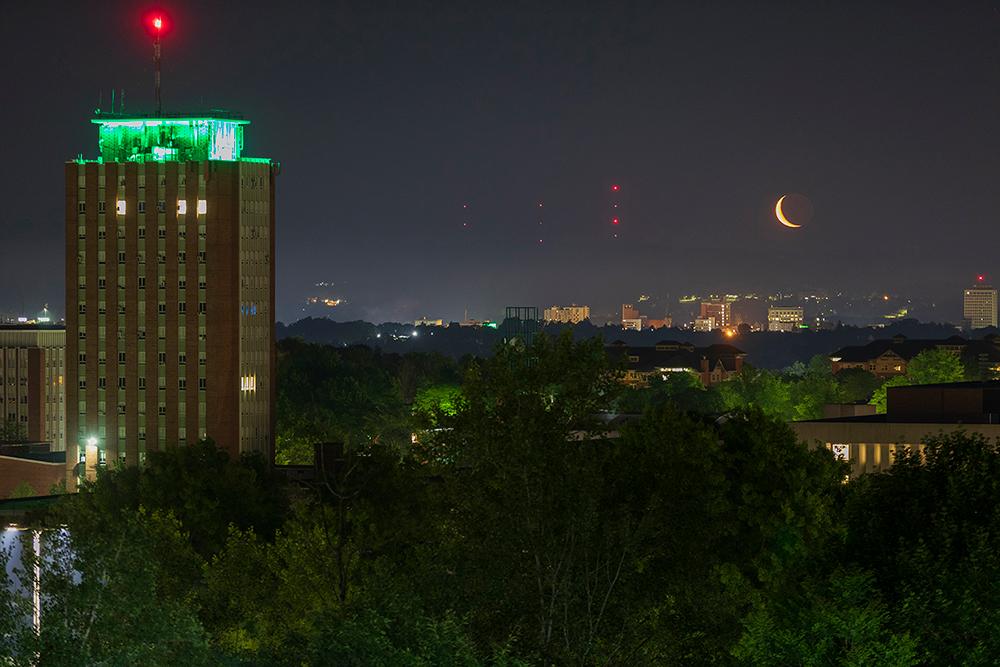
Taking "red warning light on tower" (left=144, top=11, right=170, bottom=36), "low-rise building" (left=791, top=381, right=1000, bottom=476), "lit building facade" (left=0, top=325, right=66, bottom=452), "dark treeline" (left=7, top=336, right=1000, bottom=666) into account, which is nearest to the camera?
"dark treeline" (left=7, top=336, right=1000, bottom=666)

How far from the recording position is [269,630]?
54.3 m

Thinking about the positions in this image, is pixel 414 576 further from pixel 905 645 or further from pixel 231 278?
pixel 231 278

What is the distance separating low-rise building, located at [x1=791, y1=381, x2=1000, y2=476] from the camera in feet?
286

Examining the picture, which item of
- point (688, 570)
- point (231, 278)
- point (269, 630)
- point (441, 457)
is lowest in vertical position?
point (269, 630)

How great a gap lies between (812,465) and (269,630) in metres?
22.2

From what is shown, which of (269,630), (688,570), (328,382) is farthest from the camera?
(328,382)

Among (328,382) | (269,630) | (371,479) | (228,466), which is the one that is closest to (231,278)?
(228,466)

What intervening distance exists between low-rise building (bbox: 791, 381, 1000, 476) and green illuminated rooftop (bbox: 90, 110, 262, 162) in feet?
190

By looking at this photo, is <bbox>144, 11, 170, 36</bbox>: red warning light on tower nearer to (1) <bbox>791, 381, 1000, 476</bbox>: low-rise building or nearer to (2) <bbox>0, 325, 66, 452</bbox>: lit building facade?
(1) <bbox>791, 381, 1000, 476</bbox>: low-rise building

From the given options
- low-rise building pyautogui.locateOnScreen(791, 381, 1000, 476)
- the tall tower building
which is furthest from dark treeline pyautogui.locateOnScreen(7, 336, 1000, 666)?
the tall tower building

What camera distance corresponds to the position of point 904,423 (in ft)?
289

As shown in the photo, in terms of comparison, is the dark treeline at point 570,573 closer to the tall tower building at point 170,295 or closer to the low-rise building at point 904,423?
the low-rise building at point 904,423

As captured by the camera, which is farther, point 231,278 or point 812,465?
point 231,278

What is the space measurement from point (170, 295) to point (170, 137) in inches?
532
